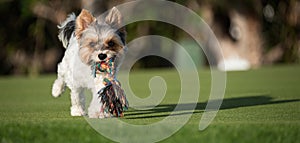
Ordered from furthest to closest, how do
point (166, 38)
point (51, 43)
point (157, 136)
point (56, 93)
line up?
point (51, 43) → point (166, 38) → point (56, 93) → point (157, 136)

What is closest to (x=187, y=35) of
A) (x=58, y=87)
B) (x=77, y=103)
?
(x=58, y=87)

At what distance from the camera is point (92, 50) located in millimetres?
6934

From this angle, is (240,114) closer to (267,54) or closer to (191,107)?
(191,107)

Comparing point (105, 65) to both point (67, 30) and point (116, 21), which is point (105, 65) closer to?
point (116, 21)

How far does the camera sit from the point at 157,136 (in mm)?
5629

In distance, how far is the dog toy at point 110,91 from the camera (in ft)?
22.9

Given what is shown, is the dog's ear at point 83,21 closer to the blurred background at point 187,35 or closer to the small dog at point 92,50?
the small dog at point 92,50

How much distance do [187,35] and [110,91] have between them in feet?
75.1

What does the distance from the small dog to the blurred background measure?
17.0 meters

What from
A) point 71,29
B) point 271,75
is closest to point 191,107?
point 71,29

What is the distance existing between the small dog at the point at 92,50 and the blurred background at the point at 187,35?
17007mm

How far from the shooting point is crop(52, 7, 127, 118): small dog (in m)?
6.91

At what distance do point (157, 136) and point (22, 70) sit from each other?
28.1 m

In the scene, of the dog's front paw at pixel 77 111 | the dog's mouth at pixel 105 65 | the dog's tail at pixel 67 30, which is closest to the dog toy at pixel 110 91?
the dog's mouth at pixel 105 65
